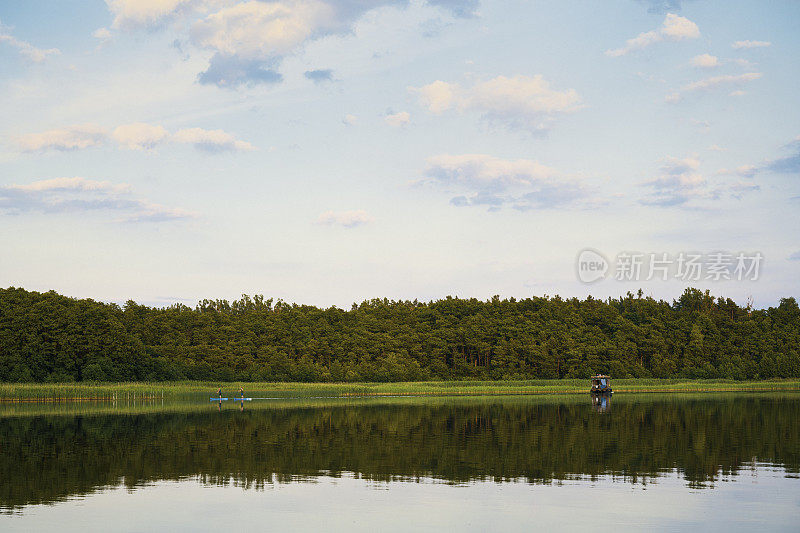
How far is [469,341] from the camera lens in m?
141

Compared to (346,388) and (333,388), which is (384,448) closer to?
(346,388)

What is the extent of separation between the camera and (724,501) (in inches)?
931

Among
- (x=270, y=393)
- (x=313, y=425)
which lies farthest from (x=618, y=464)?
(x=270, y=393)

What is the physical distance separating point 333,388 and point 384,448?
63.1 metres

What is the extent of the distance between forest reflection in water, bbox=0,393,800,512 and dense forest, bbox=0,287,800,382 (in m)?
67.9

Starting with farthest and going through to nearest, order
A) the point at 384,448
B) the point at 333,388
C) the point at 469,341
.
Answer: the point at 469,341 < the point at 333,388 < the point at 384,448

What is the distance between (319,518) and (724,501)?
1172 cm

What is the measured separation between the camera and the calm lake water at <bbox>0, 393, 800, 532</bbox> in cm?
2167

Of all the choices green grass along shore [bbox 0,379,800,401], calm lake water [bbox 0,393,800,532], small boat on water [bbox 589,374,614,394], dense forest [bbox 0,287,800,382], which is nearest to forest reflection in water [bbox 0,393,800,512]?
calm lake water [bbox 0,393,800,532]

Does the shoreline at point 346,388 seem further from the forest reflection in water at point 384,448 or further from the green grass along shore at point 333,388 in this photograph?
the forest reflection in water at point 384,448

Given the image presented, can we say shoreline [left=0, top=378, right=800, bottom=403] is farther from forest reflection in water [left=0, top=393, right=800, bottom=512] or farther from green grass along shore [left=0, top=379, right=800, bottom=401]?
forest reflection in water [left=0, top=393, right=800, bottom=512]

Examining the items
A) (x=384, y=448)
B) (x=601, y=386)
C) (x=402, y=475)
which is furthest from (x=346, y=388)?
(x=402, y=475)

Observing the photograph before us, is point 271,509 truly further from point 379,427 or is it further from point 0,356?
point 0,356

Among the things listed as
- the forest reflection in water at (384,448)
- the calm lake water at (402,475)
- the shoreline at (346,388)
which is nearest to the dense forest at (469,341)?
the shoreline at (346,388)
